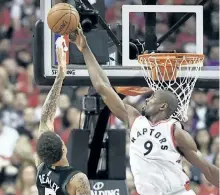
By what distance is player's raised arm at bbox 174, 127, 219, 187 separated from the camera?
5352 millimetres

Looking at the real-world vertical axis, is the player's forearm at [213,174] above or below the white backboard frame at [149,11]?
below

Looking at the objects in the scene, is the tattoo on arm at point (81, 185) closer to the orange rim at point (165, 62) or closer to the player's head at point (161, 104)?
the player's head at point (161, 104)

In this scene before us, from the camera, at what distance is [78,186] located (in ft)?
17.2

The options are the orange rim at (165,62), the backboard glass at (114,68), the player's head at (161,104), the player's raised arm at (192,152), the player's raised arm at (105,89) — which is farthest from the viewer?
the backboard glass at (114,68)

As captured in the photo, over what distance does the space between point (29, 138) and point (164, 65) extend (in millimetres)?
3173

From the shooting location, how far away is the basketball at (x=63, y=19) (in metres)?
5.65

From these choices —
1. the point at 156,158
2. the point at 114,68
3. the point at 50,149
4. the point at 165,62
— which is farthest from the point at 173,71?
the point at 50,149

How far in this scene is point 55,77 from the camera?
636 cm

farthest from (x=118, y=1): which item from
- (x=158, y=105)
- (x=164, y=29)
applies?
(x=158, y=105)

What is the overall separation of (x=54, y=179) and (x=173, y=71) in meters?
1.43

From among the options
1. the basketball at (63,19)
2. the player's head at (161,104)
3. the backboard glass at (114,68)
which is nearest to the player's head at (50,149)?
the player's head at (161,104)

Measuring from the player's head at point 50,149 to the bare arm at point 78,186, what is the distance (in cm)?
17

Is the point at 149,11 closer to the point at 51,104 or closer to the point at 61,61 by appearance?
the point at 61,61

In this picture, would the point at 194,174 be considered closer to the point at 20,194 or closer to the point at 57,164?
the point at 20,194
